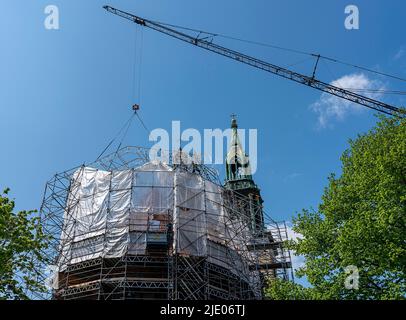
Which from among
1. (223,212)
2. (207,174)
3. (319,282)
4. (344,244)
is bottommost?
(319,282)

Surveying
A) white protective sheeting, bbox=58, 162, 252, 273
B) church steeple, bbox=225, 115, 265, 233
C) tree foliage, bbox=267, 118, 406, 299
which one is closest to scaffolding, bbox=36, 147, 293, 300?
white protective sheeting, bbox=58, 162, 252, 273

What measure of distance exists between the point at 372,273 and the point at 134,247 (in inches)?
627

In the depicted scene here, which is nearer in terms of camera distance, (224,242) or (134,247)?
(134,247)

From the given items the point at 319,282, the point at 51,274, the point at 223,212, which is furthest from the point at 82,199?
the point at 319,282

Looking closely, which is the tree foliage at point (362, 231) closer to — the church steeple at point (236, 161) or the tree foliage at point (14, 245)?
the tree foliage at point (14, 245)

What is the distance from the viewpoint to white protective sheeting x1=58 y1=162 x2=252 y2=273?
31.0 meters

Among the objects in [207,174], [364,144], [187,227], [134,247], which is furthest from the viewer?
[207,174]

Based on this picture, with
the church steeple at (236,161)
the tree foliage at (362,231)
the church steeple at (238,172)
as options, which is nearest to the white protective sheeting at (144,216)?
the tree foliage at (362,231)

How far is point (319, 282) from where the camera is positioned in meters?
20.5

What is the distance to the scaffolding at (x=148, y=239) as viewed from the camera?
30047 millimetres

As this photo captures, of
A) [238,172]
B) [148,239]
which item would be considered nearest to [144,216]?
[148,239]

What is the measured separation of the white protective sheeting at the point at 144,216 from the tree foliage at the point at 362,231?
31.6ft
